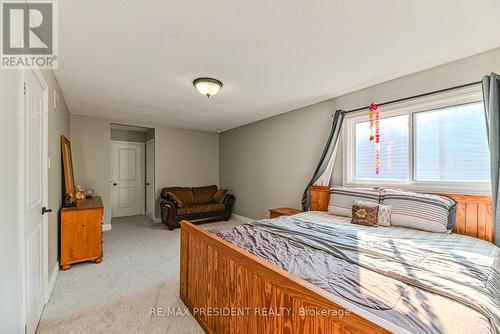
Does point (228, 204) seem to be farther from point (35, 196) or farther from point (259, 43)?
point (259, 43)

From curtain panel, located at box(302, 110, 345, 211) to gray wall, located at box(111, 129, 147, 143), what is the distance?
497 cm

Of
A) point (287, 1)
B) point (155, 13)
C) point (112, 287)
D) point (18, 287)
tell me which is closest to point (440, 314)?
point (287, 1)

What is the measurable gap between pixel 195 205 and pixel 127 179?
234 centimetres

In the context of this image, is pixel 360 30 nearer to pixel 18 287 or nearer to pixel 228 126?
pixel 18 287

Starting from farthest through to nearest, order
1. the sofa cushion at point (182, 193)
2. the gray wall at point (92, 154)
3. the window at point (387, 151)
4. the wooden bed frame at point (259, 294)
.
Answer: the sofa cushion at point (182, 193), the gray wall at point (92, 154), the window at point (387, 151), the wooden bed frame at point (259, 294)

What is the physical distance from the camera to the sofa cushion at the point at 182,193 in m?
5.37

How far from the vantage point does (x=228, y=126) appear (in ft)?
18.5

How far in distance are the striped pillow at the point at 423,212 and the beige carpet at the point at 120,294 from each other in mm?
2256

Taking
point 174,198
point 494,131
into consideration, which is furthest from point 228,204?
point 494,131

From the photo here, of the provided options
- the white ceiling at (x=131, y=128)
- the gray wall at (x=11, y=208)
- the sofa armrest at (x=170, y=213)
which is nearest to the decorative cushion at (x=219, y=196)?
the sofa armrest at (x=170, y=213)

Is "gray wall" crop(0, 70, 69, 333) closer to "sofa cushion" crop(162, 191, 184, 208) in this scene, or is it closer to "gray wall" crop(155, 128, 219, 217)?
"sofa cushion" crop(162, 191, 184, 208)

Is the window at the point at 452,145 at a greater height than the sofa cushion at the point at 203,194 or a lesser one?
greater

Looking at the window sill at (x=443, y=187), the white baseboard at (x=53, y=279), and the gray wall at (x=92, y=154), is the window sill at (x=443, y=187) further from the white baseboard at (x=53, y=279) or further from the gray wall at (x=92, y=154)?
the gray wall at (x=92, y=154)

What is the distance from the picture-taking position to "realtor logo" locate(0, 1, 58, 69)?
1353 millimetres
